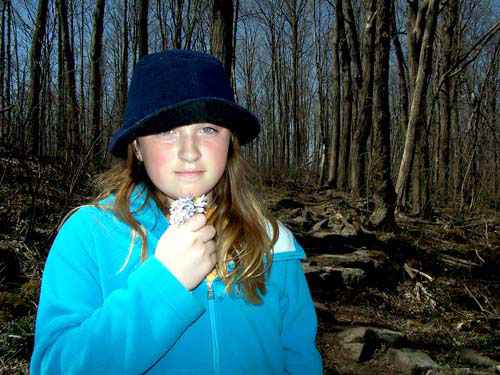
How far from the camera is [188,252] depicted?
1.31 m

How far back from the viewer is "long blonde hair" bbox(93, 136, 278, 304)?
158 centimetres

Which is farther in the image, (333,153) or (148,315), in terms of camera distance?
(333,153)

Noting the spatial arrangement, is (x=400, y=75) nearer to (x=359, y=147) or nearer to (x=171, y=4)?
(x=359, y=147)

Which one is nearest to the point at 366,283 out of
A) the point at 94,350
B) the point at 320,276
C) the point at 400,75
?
the point at 320,276

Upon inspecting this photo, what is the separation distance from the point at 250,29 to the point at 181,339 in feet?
108

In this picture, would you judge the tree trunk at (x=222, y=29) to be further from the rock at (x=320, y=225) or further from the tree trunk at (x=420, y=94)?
the tree trunk at (x=420, y=94)

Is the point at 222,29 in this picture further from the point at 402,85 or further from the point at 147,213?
the point at 402,85

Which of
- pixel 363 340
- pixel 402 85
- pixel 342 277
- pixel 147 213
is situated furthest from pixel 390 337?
pixel 402 85

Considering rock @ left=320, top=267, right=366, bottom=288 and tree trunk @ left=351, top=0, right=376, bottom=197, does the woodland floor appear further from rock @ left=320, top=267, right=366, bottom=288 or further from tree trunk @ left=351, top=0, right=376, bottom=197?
tree trunk @ left=351, top=0, right=376, bottom=197

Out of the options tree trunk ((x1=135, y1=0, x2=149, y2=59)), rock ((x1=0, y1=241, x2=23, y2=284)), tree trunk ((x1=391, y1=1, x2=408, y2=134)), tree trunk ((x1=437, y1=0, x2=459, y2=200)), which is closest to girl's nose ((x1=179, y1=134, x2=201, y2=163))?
rock ((x1=0, y1=241, x2=23, y2=284))

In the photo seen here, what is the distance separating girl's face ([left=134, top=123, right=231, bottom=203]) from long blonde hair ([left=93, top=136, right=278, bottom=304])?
0.58ft

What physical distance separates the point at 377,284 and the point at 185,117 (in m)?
5.59

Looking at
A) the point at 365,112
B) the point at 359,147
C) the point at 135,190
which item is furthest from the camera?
the point at 359,147

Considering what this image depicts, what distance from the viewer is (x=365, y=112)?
12.3 metres
